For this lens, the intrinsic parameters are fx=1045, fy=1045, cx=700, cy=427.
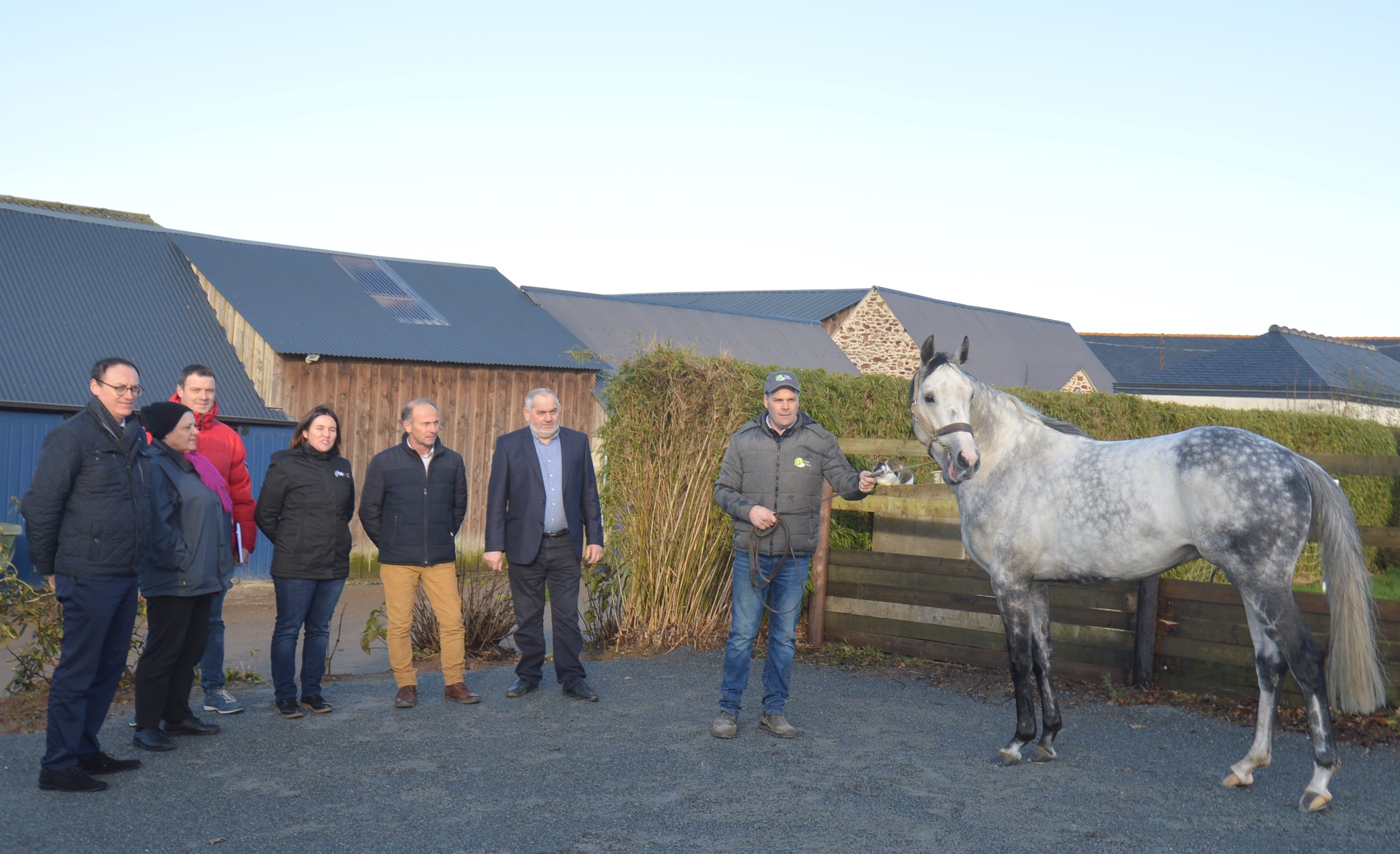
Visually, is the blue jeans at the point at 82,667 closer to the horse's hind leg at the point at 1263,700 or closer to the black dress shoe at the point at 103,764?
the black dress shoe at the point at 103,764

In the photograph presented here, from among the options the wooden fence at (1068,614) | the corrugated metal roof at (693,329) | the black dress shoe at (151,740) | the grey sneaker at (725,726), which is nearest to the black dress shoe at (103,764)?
the black dress shoe at (151,740)

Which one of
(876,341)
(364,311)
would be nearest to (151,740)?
(364,311)

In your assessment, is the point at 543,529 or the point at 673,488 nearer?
the point at 543,529

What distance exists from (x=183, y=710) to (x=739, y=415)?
4.37 metres

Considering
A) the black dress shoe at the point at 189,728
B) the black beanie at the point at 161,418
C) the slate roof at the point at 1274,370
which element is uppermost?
the slate roof at the point at 1274,370

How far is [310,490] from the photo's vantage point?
5980mm

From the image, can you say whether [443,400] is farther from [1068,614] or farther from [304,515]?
[1068,614]

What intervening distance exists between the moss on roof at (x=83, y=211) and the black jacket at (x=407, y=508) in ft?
54.1

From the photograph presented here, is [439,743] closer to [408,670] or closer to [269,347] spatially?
[408,670]

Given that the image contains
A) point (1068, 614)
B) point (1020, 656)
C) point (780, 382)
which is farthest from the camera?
point (1068, 614)

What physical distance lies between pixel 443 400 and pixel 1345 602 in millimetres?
13711

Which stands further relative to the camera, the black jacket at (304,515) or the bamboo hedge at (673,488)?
the bamboo hedge at (673,488)

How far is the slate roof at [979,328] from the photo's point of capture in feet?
106

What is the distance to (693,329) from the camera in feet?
81.9
